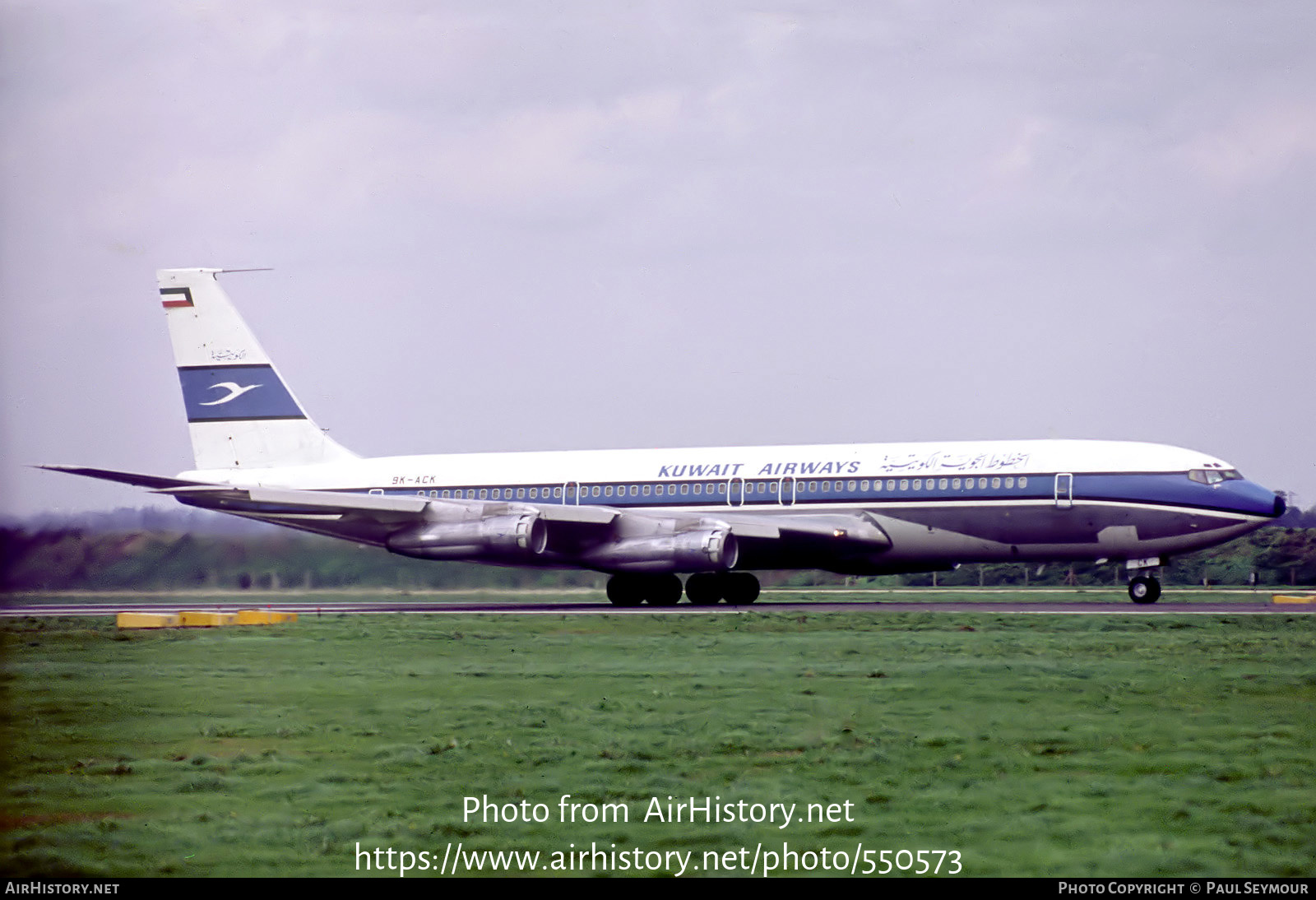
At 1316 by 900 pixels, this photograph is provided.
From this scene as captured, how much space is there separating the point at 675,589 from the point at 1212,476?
43.4 feet

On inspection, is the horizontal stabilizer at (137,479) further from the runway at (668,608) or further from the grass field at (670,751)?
the grass field at (670,751)

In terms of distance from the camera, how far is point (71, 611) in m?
38.1

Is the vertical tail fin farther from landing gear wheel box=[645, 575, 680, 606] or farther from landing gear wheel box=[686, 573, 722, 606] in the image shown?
landing gear wheel box=[686, 573, 722, 606]

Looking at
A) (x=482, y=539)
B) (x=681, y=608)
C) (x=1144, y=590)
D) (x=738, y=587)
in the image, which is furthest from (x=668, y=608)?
(x=1144, y=590)

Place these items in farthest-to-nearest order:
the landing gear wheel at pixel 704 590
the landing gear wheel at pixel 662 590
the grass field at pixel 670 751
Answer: the landing gear wheel at pixel 704 590 < the landing gear wheel at pixel 662 590 < the grass field at pixel 670 751

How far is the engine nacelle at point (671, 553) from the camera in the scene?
35312 millimetres

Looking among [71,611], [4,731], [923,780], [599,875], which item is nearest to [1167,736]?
[923,780]

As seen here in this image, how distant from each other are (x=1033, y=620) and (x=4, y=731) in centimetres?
2024

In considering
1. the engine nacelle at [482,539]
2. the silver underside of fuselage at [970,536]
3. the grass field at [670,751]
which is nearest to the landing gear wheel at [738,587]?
the silver underside of fuselage at [970,536]

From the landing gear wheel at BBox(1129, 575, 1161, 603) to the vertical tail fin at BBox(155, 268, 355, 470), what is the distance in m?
21.9

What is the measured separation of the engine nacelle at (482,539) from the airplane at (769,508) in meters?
0.05

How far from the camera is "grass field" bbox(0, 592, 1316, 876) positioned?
9.12 metres

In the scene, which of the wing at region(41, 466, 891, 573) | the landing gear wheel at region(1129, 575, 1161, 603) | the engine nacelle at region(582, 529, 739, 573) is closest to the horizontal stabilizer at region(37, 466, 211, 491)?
the wing at region(41, 466, 891, 573)
